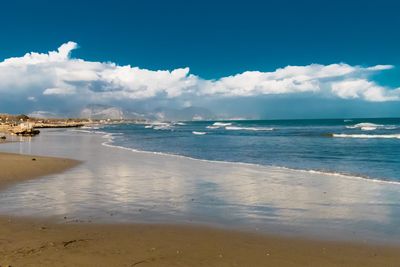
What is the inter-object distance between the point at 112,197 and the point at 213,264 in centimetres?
645

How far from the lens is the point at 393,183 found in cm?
1546

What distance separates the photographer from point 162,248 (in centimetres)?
742

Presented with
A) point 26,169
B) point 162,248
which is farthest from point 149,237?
point 26,169

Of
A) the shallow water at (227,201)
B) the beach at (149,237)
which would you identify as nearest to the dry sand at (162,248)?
the beach at (149,237)

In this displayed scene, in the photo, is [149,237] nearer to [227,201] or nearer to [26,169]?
[227,201]

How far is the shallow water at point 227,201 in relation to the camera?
30.7 feet

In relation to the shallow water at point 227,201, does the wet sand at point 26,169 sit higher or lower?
higher

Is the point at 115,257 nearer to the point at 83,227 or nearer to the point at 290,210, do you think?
the point at 83,227

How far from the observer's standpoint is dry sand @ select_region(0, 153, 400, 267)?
22.0ft

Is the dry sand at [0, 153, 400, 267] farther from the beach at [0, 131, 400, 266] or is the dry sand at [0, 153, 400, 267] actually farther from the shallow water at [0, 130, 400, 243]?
the shallow water at [0, 130, 400, 243]

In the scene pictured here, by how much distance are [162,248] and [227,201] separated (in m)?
4.74

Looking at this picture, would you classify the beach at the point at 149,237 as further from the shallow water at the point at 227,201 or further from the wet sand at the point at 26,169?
the wet sand at the point at 26,169

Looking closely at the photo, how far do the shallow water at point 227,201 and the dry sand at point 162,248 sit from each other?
2.36 ft

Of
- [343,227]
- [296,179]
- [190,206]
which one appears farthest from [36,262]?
[296,179]
